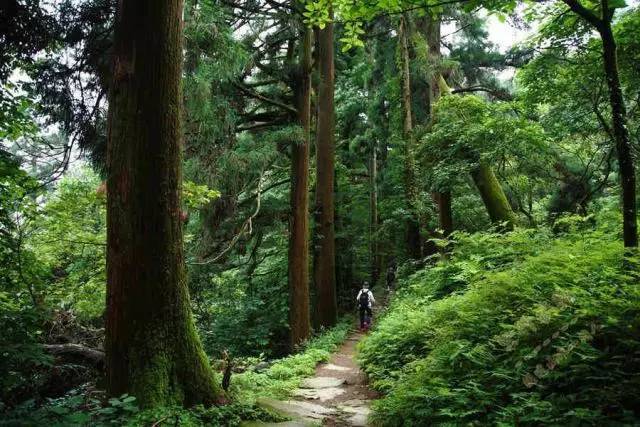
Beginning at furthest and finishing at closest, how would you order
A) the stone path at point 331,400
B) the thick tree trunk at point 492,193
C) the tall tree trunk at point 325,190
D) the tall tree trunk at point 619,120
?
the tall tree trunk at point 325,190, the thick tree trunk at point 492,193, the stone path at point 331,400, the tall tree trunk at point 619,120

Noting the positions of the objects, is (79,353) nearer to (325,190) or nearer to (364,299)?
(364,299)

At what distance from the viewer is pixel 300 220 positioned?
1291cm

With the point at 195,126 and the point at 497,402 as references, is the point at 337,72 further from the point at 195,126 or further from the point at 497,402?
the point at 497,402

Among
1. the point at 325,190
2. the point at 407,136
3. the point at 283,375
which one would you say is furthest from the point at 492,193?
the point at 283,375

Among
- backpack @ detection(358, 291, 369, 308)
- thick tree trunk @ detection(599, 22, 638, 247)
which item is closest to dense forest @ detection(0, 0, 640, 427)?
thick tree trunk @ detection(599, 22, 638, 247)

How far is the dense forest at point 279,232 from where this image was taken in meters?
3.98

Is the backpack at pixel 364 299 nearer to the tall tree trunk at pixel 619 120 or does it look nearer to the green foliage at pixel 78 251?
the green foliage at pixel 78 251

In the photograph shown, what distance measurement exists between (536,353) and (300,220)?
9.45 m

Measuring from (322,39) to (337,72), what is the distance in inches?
266

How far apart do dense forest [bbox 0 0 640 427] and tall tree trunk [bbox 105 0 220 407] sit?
19 millimetres

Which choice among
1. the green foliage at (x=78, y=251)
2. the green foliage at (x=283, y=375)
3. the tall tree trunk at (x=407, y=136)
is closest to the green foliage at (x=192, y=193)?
the green foliage at (x=78, y=251)

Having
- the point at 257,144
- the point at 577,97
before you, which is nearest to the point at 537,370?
the point at 577,97

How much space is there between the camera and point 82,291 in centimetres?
1069

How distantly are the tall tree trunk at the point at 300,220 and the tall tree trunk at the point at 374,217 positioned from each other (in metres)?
7.78
